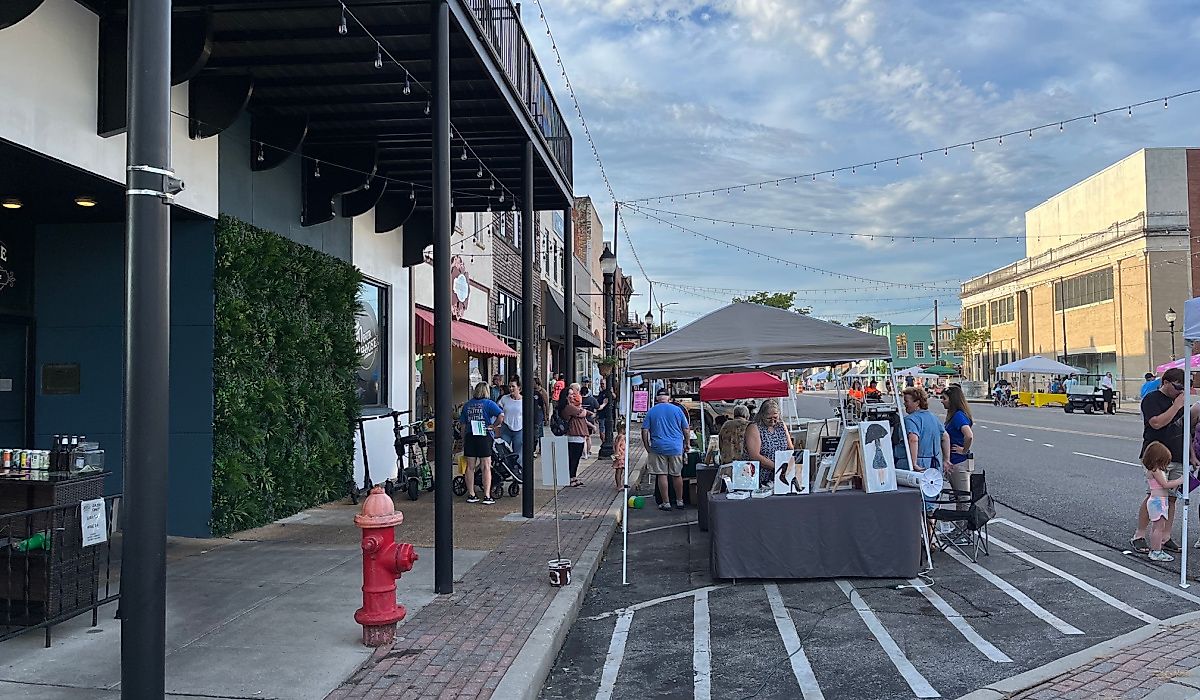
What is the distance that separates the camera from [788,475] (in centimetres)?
835

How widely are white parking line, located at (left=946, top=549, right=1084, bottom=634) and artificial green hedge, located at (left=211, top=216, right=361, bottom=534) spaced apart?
740cm

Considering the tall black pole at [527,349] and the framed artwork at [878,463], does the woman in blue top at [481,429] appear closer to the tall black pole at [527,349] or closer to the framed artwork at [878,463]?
the tall black pole at [527,349]

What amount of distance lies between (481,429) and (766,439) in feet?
14.2

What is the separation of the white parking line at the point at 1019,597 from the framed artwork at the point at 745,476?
2209 mm

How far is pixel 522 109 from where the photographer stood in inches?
430

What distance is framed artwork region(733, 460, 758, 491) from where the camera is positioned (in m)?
8.30

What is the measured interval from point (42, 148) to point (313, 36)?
247 centimetres

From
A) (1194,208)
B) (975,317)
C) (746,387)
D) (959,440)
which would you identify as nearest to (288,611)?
(959,440)

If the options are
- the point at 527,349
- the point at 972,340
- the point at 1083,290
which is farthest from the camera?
the point at 972,340

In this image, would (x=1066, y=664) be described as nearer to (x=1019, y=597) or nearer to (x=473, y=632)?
(x=1019, y=597)

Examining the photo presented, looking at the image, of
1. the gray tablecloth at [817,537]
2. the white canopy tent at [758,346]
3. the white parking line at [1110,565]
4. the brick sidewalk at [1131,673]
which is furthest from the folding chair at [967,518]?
the brick sidewalk at [1131,673]

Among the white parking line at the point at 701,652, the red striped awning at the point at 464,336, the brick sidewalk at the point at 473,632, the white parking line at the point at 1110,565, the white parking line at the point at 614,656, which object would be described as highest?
the red striped awning at the point at 464,336

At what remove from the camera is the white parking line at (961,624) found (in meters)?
5.98

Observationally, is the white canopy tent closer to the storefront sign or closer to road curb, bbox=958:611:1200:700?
road curb, bbox=958:611:1200:700
